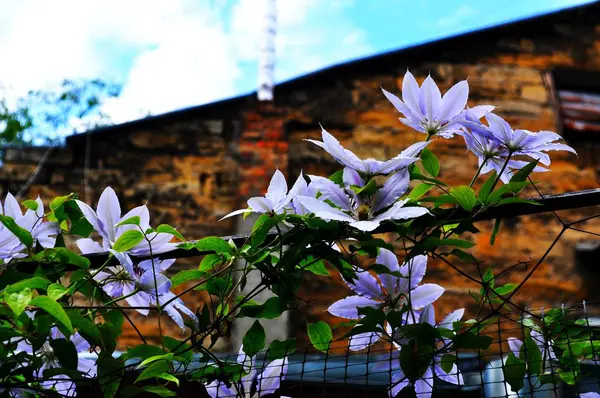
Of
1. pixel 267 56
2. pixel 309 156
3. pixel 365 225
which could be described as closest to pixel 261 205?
pixel 365 225

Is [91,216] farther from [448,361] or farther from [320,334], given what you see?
[448,361]

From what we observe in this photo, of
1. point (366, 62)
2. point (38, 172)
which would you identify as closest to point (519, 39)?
point (366, 62)

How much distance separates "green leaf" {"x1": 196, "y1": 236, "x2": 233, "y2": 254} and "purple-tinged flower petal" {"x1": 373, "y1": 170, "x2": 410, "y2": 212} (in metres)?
0.17

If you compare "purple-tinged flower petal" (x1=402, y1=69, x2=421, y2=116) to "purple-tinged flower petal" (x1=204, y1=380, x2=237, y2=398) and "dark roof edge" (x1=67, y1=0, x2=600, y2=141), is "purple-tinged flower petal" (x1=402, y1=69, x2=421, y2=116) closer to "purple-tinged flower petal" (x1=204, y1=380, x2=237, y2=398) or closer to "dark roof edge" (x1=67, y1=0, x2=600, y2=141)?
"purple-tinged flower petal" (x1=204, y1=380, x2=237, y2=398)

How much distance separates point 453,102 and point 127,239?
1.26 ft

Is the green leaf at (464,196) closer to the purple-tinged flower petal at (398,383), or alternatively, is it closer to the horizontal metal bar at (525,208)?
the horizontal metal bar at (525,208)

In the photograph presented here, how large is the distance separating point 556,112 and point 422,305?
5180 millimetres

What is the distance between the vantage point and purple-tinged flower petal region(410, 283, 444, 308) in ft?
2.85

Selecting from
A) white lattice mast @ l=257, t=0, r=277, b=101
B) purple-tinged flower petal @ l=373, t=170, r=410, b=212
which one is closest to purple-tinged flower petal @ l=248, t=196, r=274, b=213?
purple-tinged flower petal @ l=373, t=170, r=410, b=212

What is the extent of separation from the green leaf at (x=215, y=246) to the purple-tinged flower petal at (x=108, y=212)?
116 mm

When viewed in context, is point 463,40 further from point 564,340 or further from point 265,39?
point 564,340

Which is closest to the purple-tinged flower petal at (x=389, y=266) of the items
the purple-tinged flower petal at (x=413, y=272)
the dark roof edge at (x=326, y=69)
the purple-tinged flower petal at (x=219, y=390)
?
the purple-tinged flower petal at (x=413, y=272)

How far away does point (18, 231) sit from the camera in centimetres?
83

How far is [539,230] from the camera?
17.5ft
